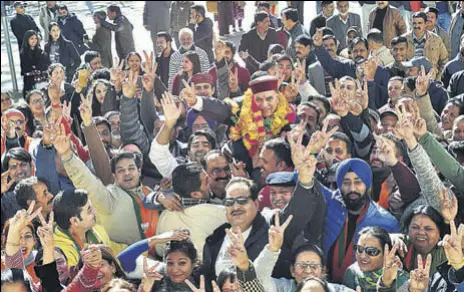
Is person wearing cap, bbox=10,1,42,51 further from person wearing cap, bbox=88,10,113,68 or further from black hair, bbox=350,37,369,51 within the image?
black hair, bbox=350,37,369,51

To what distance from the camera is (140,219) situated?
4715 millimetres

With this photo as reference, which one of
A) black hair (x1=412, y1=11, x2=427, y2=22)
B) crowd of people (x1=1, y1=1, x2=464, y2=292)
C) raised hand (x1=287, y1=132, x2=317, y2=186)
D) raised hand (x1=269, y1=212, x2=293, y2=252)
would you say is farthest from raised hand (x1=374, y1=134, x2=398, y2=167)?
raised hand (x1=269, y1=212, x2=293, y2=252)

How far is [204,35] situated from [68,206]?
5.23 metres

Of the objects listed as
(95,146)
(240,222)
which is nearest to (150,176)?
(95,146)

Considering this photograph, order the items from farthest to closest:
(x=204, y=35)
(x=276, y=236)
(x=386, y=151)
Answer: (x=204, y=35) → (x=386, y=151) → (x=276, y=236)

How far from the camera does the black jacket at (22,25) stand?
7638mm

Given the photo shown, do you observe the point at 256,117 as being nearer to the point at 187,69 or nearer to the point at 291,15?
the point at 187,69

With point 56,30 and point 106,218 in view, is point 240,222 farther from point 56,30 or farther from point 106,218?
point 56,30

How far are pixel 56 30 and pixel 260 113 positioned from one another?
2.77 meters

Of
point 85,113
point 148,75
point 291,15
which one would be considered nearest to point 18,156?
point 85,113

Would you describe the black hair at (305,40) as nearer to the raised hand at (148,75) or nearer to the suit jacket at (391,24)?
the suit jacket at (391,24)

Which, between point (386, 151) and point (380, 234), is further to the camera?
point (386, 151)

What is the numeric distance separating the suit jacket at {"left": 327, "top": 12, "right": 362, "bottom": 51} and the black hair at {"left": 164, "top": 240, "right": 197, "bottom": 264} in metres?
2.45

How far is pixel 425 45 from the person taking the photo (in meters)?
5.02
